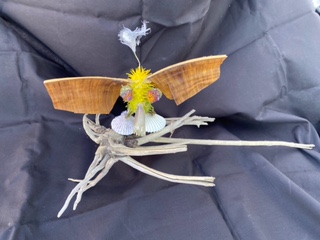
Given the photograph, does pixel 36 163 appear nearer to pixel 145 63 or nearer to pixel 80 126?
pixel 80 126

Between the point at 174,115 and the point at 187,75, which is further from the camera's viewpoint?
the point at 174,115

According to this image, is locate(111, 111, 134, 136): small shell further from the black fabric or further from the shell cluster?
the black fabric

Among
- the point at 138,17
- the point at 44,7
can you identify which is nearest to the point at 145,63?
the point at 138,17

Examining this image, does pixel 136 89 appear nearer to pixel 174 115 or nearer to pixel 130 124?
pixel 130 124

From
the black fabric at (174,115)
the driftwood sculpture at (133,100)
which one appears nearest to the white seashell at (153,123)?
the driftwood sculpture at (133,100)

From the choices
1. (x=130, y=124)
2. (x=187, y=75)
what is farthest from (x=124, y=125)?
(x=187, y=75)

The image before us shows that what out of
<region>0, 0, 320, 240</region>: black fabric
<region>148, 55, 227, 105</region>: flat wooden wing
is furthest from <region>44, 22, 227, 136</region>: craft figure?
<region>0, 0, 320, 240</region>: black fabric
